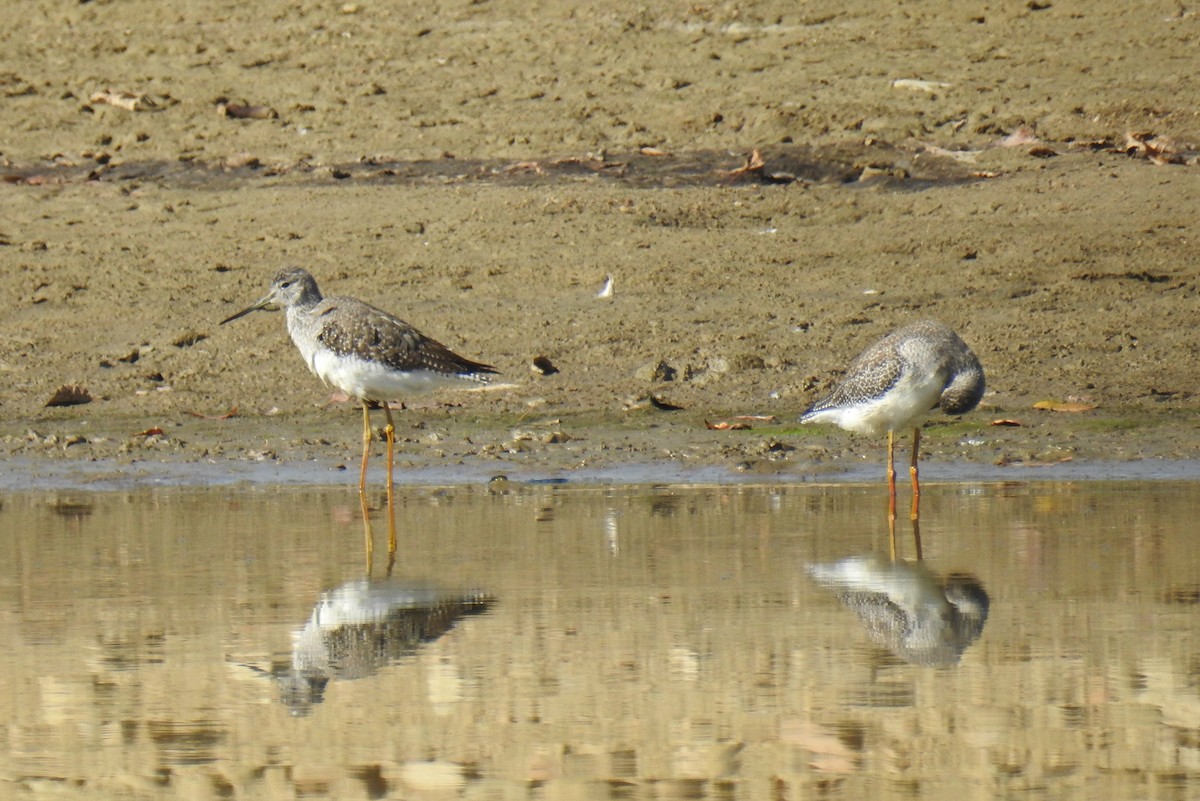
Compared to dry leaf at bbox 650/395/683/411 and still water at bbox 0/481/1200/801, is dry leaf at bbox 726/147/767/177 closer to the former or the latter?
dry leaf at bbox 650/395/683/411

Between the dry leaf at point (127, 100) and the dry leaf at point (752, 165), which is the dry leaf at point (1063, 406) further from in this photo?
the dry leaf at point (127, 100)

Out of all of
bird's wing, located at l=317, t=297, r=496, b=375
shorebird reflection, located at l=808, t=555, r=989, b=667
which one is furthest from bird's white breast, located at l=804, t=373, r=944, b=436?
bird's wing, located at l=317, t=297, r=496, b=375

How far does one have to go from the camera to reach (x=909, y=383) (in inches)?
364

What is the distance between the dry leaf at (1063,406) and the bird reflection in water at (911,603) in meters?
3.68

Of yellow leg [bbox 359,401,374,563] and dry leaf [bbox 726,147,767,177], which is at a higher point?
dry leaf [bbox 726,147,767,177]

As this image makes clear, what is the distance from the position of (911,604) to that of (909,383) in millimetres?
2913

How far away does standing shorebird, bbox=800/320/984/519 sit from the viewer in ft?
30.4

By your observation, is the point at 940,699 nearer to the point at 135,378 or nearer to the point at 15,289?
the point at 135,378

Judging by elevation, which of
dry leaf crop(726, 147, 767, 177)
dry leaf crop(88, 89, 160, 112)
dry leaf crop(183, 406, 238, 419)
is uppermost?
dry leaf crop(88, 89, 160, 112)

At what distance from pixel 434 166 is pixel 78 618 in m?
8.36

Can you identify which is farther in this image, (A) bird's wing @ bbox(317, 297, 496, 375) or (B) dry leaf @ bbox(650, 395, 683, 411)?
(B) dry leaf @ bbox(650, 395, 683, 411)

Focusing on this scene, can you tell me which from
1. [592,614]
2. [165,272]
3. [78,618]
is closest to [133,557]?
[78,618]

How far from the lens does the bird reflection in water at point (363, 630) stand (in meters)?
5.49

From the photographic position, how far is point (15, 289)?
42.2ft
